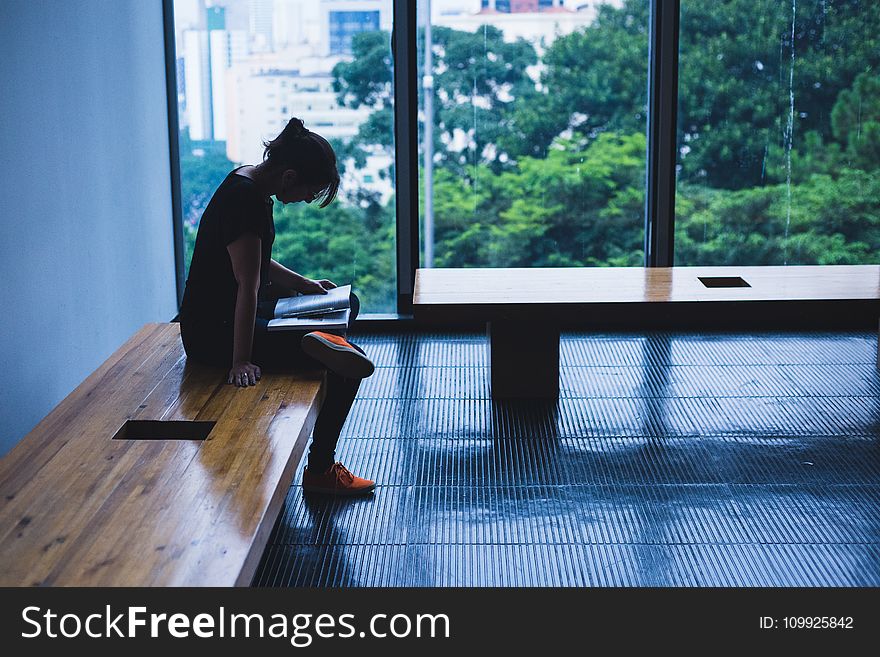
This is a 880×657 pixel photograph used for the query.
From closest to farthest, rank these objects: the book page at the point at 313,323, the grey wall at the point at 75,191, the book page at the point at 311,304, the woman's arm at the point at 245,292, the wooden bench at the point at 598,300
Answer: the woman's arm at the point at 245,292
the book page at the point at 313,323
the book page at the point at 311,304
the grey wall at the point at 75,191
the wooden bench at the point at 598,300

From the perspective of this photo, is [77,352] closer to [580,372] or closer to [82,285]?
[82,285]

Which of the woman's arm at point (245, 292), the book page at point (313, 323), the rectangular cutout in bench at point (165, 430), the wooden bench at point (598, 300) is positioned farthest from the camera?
the wooden bench at point (598, 300)

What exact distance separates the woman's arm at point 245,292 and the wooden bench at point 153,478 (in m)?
0.05

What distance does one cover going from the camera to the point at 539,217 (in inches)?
202

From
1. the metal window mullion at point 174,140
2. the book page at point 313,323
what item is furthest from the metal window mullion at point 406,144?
the book page at point 313,323

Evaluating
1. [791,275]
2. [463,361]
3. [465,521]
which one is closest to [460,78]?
[463,361]

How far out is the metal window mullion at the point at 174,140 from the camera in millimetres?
4910

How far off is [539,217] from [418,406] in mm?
1593

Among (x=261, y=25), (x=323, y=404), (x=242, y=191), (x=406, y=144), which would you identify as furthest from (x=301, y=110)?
(x=323, y=404)

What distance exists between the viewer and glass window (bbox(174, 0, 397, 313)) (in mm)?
4902

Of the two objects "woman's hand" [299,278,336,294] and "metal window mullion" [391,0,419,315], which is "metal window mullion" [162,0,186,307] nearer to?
"metal window mullion" [391,0,419,315]

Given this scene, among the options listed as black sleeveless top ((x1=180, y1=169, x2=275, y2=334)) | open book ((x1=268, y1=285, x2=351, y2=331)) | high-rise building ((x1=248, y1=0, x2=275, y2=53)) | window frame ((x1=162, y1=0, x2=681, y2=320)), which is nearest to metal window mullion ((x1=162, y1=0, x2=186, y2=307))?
window frame ((x1=162, y1=0, x2=681, y2=320))

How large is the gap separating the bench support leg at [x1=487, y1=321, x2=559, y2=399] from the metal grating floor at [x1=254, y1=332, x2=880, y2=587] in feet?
0.33

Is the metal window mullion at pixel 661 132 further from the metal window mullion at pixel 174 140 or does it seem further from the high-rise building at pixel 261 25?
the metal window mullion at pixel 174 140
